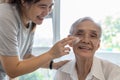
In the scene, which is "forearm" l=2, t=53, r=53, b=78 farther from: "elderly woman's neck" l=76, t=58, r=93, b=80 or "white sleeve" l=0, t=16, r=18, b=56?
"elderly woman's neck" l=76, t=58, r=93, b=80

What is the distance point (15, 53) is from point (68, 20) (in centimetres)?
104

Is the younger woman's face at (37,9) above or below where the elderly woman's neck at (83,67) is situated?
above

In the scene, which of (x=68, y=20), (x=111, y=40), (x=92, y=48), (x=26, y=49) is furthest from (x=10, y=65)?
(x=111, y=40)

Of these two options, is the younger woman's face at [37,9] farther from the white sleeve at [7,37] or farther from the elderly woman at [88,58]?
the elderly woman at [88,58]

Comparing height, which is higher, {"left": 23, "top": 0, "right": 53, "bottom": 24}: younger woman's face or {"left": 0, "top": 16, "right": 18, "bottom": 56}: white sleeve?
{"left": 23, "top": 0, "right": 53, "bottom": 24}: younger woman's face

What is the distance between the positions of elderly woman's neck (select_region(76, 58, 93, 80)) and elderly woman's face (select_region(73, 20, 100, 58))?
3.0 inches

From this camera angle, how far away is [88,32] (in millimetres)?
1521

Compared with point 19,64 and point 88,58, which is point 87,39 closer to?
point 88,58

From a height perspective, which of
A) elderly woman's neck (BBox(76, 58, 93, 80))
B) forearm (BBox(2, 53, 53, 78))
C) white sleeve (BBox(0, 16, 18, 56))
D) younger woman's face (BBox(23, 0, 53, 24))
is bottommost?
elderly woman's neck (BBox(76, 58, 93, 80))

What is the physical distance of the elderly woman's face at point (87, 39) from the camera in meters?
1.51

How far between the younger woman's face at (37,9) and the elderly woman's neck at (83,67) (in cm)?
44

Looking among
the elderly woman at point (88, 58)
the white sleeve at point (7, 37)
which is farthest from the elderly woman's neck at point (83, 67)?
the white sleeve at point (7, 37)

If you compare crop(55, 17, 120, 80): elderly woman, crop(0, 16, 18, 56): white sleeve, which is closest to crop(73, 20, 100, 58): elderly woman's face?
crop(55, 17, 120, 80): elderly woman

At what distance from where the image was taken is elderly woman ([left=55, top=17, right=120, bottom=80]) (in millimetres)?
1514
